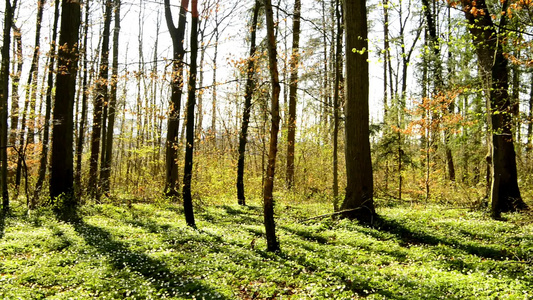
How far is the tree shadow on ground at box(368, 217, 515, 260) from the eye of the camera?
23.2 feet

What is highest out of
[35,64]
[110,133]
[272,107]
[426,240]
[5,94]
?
[35,64]

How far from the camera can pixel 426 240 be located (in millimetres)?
8391

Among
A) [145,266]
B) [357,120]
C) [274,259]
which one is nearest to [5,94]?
[145,266]

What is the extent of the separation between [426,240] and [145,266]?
21.6 ft

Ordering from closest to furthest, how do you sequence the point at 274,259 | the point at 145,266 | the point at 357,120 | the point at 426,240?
the point at 145,266, the point at 274,259, the point at 426,240, the point at 357,120

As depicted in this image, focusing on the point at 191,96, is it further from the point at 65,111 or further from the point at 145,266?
the point at 65,111

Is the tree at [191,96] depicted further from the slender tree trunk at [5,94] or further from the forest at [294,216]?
the slender tree trunk at [5,94]

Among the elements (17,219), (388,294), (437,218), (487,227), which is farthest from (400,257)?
(17,219)

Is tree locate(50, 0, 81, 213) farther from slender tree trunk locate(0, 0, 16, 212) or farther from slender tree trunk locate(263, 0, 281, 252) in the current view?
slender tree trunk locate(263, 0, 281, 252)

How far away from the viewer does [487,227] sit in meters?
8.88

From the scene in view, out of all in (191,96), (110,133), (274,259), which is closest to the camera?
(274,259)

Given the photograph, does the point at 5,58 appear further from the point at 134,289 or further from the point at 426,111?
the point at 426,111

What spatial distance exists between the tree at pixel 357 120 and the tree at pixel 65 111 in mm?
10328

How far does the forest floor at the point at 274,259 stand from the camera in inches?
220
